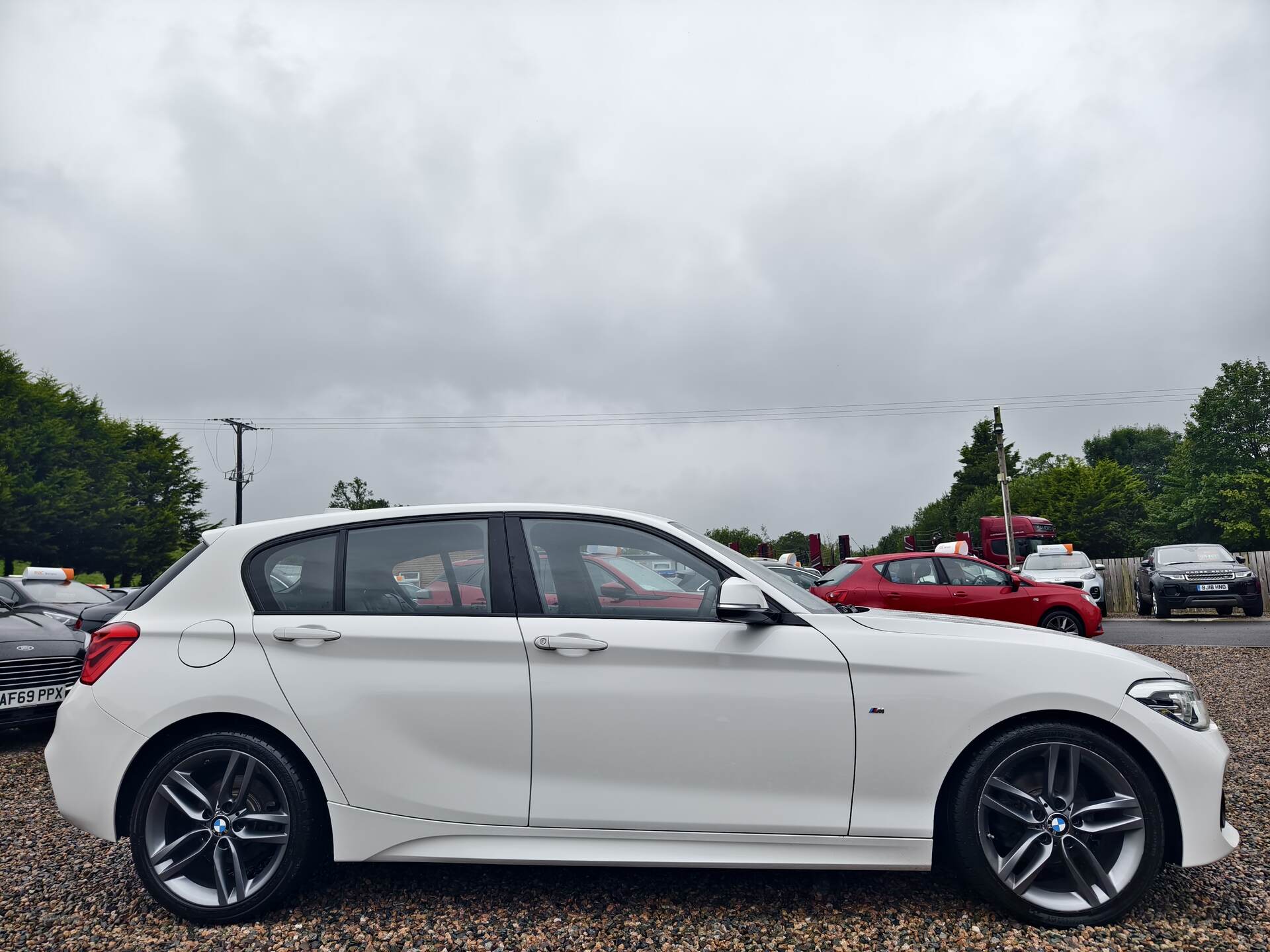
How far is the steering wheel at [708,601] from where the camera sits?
309 cm

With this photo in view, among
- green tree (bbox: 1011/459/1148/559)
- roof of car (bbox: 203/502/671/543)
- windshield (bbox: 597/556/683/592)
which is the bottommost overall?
windshield (bbox: 597/556/683/592)

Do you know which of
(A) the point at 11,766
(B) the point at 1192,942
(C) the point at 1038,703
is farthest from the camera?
(A) the point at 11,766

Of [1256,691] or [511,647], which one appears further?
[1256,691]

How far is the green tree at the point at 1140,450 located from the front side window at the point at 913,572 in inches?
3405

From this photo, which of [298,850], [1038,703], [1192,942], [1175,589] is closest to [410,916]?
[298,850]

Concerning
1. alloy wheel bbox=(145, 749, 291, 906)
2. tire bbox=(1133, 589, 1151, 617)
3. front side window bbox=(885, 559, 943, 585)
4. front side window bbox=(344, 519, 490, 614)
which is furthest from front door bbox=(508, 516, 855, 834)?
tire bbox=(1133, 589, 1151, 617)

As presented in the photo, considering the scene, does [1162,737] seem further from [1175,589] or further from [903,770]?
[1175,589]

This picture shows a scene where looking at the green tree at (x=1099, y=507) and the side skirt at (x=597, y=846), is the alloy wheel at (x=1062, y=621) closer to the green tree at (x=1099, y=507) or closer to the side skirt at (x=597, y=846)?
the side skirt at (x=597, y=846)

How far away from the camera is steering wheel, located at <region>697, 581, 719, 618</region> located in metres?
3.09

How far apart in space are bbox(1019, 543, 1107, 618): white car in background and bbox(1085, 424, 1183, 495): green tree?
256 feet

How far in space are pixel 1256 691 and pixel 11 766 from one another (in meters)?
10.5

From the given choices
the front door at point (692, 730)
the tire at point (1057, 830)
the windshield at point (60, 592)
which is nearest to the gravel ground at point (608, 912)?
the tire at point (1057, 830)

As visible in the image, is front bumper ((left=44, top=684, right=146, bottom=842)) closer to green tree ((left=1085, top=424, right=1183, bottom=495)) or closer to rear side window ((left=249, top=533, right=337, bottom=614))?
rear side window ((left=249, top=533, right=337, bottom=614))

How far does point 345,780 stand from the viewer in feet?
9.91
